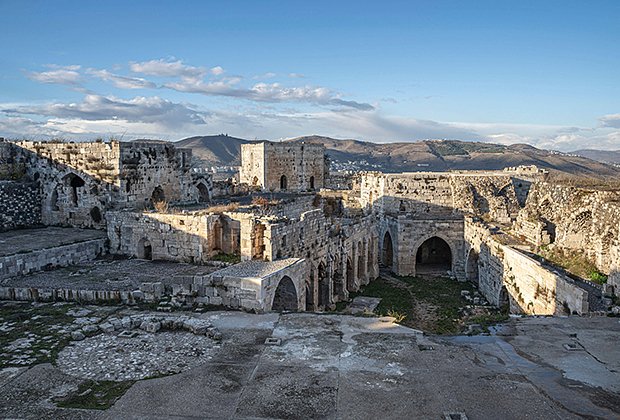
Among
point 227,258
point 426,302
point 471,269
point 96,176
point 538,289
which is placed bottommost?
point 426,302

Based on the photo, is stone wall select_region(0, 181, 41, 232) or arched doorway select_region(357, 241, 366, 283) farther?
arched doorway select_region(357, 241, 366, 283)

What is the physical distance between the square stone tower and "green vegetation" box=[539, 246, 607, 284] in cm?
2016

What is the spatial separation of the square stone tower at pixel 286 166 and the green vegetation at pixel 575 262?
66.1 ft

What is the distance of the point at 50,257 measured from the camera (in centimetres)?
1479

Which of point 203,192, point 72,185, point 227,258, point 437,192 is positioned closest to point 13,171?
point 72,185

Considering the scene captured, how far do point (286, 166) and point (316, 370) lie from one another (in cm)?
2883

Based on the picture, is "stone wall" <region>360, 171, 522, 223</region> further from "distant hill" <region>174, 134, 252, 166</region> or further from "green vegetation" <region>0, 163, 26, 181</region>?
"distant hill" <region>174, 134, 252, 166</region>

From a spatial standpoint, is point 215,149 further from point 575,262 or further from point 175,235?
point 575,262

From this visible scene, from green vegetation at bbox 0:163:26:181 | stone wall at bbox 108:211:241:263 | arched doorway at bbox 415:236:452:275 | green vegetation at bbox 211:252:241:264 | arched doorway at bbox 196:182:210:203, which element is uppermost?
green vegetation at bbox 0:163:26:181

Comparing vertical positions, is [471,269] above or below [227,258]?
below

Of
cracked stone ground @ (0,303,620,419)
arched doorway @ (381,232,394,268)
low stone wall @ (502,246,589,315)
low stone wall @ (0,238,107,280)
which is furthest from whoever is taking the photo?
arched doorway @ (381,232,394,268)

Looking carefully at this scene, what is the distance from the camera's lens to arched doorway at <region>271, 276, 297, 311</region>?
45.7ft

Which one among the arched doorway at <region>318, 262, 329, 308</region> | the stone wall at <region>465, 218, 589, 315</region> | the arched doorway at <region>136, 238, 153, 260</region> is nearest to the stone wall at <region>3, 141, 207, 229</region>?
the arched doorway at <region>136, 238, 153, 260</region>

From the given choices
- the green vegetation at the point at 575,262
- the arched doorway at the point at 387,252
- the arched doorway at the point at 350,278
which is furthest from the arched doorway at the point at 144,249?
the arched doorway at the point at 387,252
